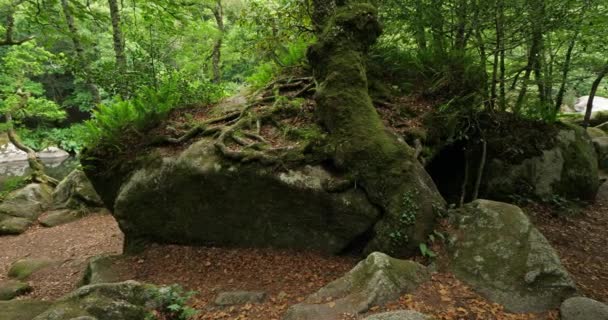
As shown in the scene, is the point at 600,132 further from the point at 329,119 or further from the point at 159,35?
the point at 159,35

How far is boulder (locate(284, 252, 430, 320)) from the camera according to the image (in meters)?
4.12

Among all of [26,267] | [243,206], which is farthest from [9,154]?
[243,206]

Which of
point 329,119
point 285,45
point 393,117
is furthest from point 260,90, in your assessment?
point 393,117

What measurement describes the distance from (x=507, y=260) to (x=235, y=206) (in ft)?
13.0

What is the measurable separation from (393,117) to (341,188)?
2.03 m

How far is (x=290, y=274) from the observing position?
18.2ft

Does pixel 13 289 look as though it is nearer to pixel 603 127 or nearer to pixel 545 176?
pixel 545 176

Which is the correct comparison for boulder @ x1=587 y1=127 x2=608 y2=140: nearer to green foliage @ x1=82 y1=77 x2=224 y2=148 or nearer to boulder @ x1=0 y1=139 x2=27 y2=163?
green foliage @ x1=82 y1=77 x2=224 y2=148

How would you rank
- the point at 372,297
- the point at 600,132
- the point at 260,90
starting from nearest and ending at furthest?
the point at 372,297
the point at 260,90
the point at 600,132

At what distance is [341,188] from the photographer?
5680 mm

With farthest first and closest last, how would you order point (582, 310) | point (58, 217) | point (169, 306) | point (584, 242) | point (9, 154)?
Result: point (9, 154) < point (58, 217) < point (584, 242) < point (169, 306) < point (582, 310)

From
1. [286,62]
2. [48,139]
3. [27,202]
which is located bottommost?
[27,202]

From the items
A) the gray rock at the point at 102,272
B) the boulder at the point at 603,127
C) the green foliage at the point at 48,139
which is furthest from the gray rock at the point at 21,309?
the green foliage at the point at 48,139

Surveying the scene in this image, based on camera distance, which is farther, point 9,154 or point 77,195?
point 9,154
